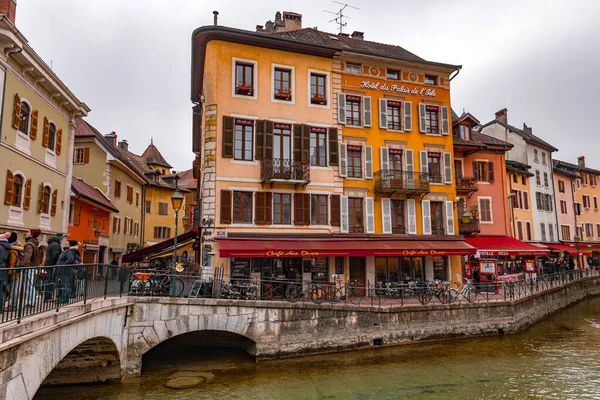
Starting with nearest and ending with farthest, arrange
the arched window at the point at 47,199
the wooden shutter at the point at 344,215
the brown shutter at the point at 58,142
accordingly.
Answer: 1. the arched window at the point at 47,199
2. the brown shutter at the point at 58,142
3. the wooden shutter at the point at 344,215

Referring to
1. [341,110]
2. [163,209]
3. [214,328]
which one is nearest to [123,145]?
[163,209]

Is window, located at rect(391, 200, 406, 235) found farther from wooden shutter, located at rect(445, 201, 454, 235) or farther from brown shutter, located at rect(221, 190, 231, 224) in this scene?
brown shutter, located at rect(221, 190, 231, 224)

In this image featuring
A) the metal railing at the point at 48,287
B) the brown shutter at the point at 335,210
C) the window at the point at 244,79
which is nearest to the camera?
the metal railing at the point at 48,287

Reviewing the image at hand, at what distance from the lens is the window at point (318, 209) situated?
20.6 m

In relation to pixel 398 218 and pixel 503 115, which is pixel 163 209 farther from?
pixel 503 115

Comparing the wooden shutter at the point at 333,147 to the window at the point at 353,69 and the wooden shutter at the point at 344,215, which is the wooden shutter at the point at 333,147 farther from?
the window at the point at 353,69

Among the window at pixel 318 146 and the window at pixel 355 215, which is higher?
the window at pixel 318 146

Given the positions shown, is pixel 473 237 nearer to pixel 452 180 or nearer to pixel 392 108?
pixel 452 180

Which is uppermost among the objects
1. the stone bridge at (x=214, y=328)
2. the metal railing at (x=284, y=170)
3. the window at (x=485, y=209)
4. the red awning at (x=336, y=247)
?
the metal railing at (x=284, y=170)

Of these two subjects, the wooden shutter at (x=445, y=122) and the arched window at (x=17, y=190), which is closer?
the arched window at (x=17, y=190)

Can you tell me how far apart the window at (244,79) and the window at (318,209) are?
5.78 meters

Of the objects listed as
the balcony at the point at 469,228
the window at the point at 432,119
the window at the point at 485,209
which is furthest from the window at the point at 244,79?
the window at the point at 485,209

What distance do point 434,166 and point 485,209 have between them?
24.0 feet

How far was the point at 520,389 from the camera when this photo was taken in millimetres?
11875
